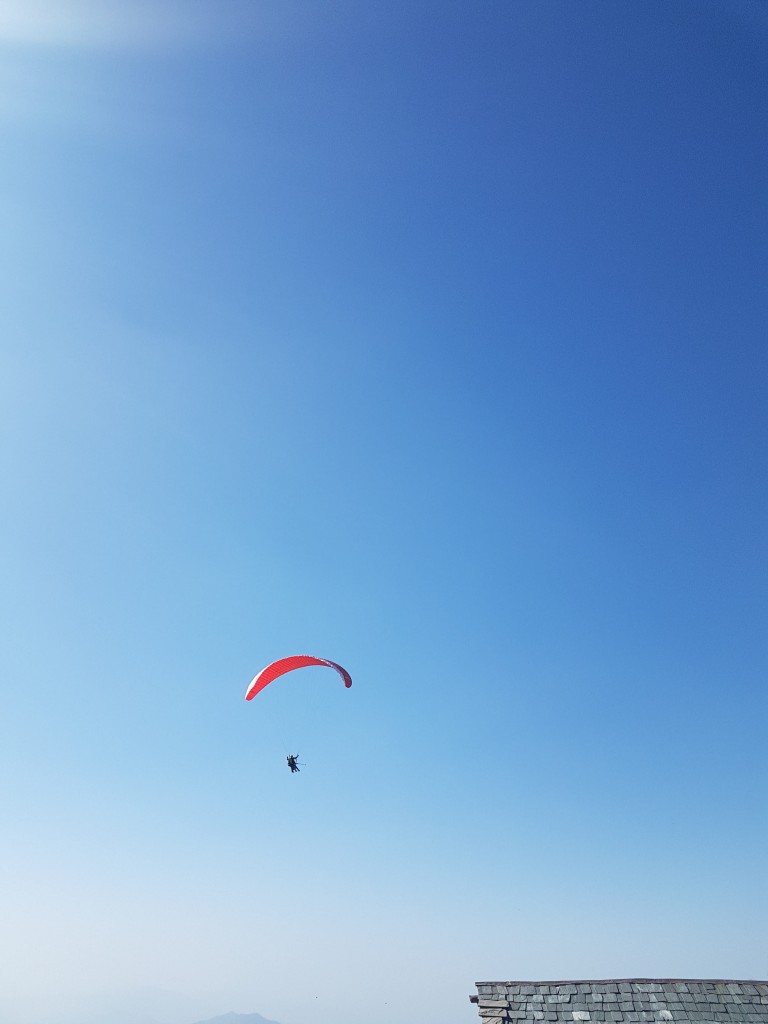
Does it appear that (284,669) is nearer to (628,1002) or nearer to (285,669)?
(285,669)

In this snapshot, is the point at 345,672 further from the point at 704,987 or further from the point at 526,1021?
the point at 704,987

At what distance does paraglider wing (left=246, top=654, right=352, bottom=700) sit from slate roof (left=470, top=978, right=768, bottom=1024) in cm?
979

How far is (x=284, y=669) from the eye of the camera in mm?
21188

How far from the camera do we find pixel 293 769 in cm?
2417

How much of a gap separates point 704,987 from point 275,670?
14.2 meters

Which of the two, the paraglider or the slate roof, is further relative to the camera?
the paraglider

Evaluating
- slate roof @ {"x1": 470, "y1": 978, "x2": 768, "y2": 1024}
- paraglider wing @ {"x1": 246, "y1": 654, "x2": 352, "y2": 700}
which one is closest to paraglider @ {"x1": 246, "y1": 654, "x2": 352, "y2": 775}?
paraglider wing @ {"x1": 246, "y1": 654, "x2": 352, "y2": 700}

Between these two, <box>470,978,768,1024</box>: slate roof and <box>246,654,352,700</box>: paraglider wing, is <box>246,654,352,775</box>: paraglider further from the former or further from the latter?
<box>470,978,768,1024</box>: slate roof

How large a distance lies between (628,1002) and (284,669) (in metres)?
12.9

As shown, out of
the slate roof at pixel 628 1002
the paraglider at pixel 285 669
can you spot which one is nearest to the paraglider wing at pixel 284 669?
the paraglider at pixel 285 669

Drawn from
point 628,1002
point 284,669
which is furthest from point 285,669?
point 628,1002

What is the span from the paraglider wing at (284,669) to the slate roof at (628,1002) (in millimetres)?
9795

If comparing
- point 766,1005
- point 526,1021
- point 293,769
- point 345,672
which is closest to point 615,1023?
point 526,1021

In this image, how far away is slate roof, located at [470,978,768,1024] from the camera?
13516 millimetres
